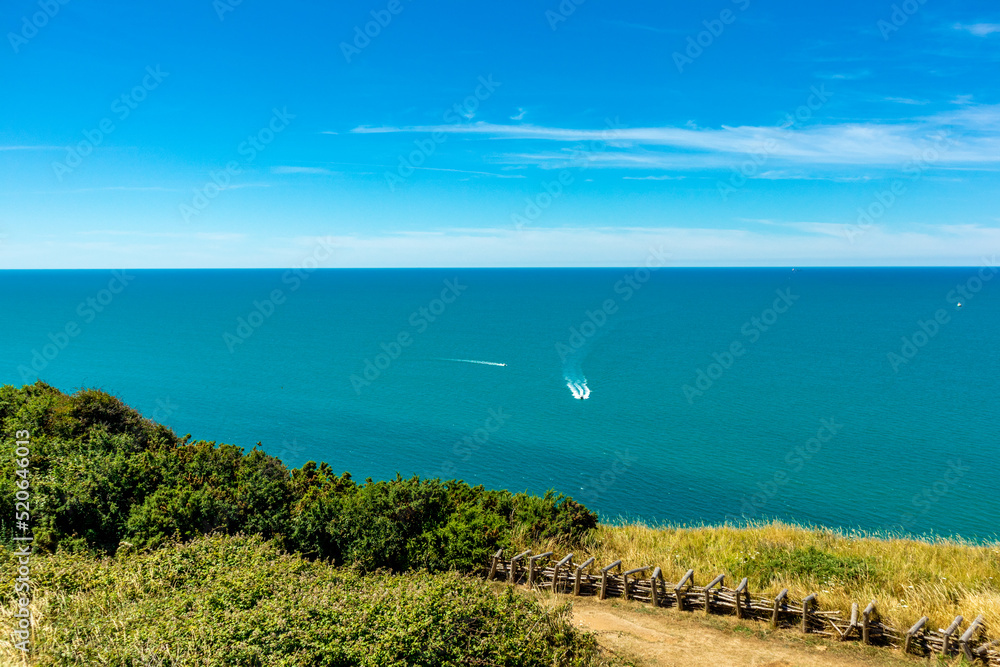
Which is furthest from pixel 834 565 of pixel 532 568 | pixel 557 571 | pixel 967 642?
pixel 532 568

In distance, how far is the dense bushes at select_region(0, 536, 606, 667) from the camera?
902cm

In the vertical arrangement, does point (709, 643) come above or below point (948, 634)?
below

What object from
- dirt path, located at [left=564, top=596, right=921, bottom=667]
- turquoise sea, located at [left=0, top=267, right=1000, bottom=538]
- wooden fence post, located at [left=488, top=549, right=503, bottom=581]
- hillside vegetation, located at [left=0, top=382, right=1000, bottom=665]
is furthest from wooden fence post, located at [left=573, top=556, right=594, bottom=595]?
turquoise sea, located at [left=0, top=267, right=1000, bottom=538]

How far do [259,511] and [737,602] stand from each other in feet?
41.6

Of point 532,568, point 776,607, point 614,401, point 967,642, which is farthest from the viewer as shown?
point 614,401

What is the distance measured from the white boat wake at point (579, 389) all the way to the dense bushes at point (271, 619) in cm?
4731

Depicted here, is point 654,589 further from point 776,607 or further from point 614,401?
point 614,401

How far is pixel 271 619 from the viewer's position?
9500mm

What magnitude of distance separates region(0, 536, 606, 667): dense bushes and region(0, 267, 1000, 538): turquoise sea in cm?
2366

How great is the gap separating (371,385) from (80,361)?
127 ft

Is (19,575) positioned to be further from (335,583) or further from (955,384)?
(955,384)

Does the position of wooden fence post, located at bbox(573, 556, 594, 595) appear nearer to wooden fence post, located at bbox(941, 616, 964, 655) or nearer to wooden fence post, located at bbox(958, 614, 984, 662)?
wooden fence post, located at bbox(941, 616, 964, 655)

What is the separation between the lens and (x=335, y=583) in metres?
12.4

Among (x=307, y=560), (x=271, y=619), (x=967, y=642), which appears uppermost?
(x=967, y=642)
